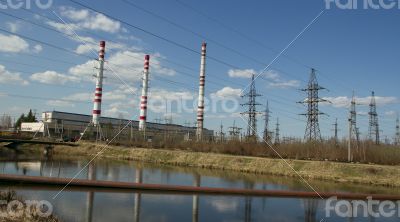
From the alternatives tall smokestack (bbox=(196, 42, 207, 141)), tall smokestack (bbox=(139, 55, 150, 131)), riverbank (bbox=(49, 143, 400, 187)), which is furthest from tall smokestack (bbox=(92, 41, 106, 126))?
riverbank (bbox=(49, 143, 400, 187))

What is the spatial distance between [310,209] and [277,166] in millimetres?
19606

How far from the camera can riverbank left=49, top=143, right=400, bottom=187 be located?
30375 millimetres

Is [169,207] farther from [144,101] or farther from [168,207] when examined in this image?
[144,101]

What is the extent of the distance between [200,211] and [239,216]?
138cm

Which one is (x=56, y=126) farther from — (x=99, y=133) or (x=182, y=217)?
(x=182, y=217)

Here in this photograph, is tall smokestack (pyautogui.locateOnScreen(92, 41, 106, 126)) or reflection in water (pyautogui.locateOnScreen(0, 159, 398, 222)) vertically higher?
tall smokestack (pyautogui.locateOnScreen(92, 41, 106, 126))

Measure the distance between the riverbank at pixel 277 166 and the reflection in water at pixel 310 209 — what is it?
42.3 ft

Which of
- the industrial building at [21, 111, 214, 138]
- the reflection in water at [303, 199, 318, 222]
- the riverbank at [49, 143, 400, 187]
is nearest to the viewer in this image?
the reflection in water at [303, 199, 318, 222]

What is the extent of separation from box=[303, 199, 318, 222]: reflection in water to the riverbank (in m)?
12.9

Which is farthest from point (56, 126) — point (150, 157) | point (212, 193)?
point (212, 193)

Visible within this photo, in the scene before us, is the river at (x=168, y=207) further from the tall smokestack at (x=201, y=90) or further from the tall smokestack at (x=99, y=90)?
the tall smokestack at (x=99, y=90)

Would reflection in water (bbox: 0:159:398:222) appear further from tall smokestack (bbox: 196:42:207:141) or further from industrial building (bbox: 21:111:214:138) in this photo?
industrial building (bbox: 21:111:214:138)

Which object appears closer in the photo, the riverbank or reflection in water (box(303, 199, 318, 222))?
reflection in water (box(303, 199, 318, 222))

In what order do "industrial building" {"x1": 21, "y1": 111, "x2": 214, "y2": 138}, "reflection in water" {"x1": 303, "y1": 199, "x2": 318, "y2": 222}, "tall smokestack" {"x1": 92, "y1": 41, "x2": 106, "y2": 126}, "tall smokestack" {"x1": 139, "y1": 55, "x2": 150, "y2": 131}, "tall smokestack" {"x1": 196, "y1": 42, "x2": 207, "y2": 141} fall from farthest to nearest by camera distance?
"industrial building" {"x1": 21, "y1": 111, "x2": 214, "y2": 138} < "tall smokestack" {"x1": 139, "y1": 55, "x2": 150, "y2": 131} < "tall smokestack" {"x1": 92, "y1": 41, "x2": 106, "y2": 126} < "tall smokestack" {"x1": 196, "y1": 42, "x2": 207, "y2": 141} < "reflection in water" {"x1": 303, "y1": 199, "x2": 318, "y2": 222}
